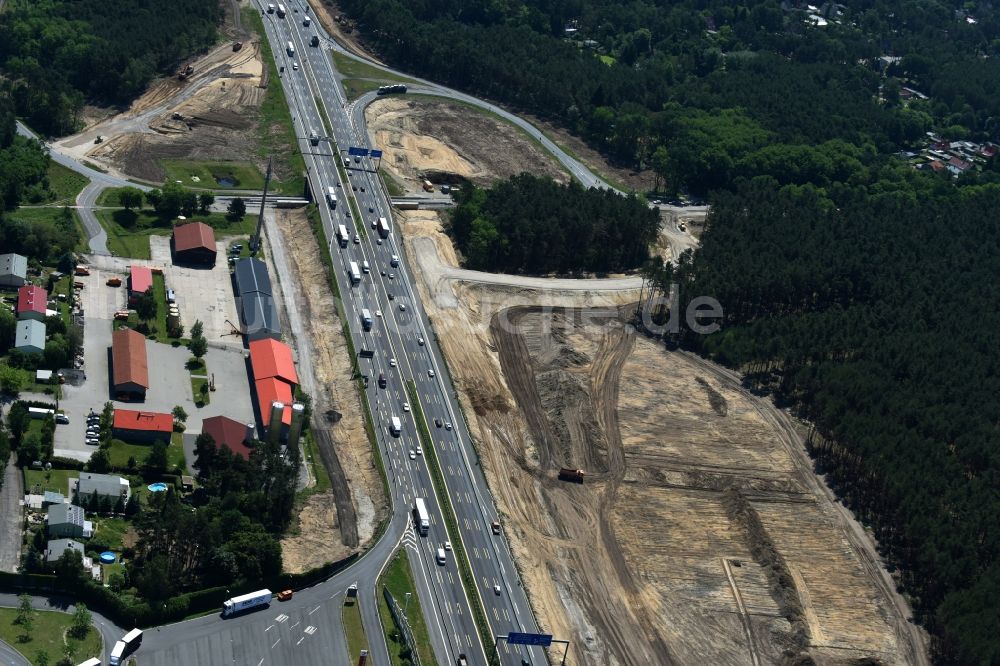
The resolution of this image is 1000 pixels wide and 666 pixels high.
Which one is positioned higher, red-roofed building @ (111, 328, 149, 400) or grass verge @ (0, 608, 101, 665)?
red-roofed building @ (111, 328, 149, 400)

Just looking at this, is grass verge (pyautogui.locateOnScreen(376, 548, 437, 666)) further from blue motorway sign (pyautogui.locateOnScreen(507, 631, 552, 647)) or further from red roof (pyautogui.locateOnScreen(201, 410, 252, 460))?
red roof (pyautogui.locateOnScreen(201, 410, 252, 460))

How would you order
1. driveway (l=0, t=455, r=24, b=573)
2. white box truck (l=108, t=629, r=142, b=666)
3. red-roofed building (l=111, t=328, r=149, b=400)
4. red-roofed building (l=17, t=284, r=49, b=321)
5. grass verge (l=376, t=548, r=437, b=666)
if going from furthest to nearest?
red-roofed building (l=17, t=284, r=49, b=321) → red-roofed building (l=111, t=328, r=149, b=400) → grass verge (l=376, t=548, r=437, b=666) → driveway (l=0, t=455, r=24, b=573) → white box truck (l=108, t=629, r=142, b=666)

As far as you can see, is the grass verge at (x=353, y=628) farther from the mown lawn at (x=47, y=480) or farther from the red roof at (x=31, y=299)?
the red roof at (x=31, y=299)

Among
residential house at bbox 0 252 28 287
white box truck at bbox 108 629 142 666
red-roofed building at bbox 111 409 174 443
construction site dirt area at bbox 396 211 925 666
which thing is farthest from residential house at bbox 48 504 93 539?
construction site dirt area at bbox 396 211 925 666

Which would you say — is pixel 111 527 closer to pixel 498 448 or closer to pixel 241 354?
pixel 241 354

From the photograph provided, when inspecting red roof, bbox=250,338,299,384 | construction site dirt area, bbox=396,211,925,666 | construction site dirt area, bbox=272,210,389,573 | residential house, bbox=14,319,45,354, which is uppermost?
residential house, bbox=14,319,45,354

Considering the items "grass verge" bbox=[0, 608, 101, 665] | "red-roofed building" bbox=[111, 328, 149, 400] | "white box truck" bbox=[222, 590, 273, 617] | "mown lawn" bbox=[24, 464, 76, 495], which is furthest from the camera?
"red-roofed building" bbox=[111, 328, 149, 400]

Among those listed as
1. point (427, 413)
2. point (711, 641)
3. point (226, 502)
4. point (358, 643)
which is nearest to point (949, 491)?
point (711, 641)
